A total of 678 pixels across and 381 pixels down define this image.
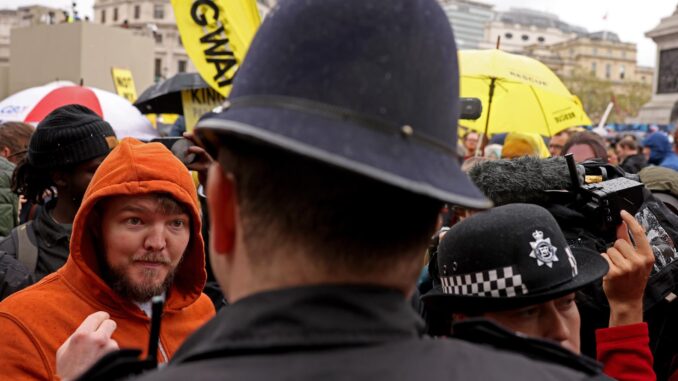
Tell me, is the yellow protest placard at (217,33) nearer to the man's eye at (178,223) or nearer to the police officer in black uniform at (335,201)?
the man's eye at (178,223)

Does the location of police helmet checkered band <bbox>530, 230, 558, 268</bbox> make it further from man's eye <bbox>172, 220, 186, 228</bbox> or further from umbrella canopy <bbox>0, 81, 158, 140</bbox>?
umbrella canopy <bbox>0, 81, 158, 140</bbox>

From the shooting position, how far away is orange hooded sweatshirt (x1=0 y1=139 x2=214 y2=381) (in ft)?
7.53

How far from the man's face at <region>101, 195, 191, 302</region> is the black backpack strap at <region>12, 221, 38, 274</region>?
32.3 inches

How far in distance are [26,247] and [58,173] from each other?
411mm

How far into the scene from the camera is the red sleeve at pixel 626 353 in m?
2.32

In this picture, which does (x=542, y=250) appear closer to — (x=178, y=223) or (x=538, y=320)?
(x=538, y=320)

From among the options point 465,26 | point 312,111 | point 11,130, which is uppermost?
point 312,111

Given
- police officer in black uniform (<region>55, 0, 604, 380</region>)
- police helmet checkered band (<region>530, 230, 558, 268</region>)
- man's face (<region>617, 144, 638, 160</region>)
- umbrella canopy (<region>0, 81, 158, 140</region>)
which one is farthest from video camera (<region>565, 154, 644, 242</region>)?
man's face (<region>617, 144, 638, 160</region>)

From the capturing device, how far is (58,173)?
141 inches

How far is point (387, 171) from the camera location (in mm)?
1042

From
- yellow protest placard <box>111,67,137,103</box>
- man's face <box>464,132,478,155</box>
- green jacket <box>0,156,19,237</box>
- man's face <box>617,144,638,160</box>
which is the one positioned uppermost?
green jacket <box>0,156,19,237</box>

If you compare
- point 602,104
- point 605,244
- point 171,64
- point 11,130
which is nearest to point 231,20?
point 11,130

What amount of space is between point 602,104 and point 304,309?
7780 centimetres

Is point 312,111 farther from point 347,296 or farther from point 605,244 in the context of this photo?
point 605,244
